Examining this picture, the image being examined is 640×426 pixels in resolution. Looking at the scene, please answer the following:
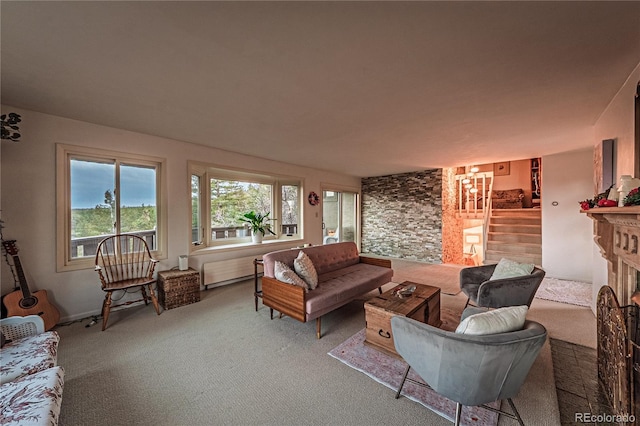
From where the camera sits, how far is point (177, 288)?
11.0ft

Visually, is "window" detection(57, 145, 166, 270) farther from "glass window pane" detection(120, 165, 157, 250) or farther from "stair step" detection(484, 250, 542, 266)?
"stair step" detection(484, 250, 542, 266)

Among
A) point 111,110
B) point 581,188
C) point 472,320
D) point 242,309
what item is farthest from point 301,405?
point 581,188

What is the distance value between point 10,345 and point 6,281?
150cm

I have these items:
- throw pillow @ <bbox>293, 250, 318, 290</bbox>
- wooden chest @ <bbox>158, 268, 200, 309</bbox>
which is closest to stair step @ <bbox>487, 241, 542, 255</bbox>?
throw pillow @ <bbox>293, 250, 318, 290</bbox>

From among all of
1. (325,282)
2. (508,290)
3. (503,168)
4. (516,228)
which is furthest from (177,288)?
(503,168)

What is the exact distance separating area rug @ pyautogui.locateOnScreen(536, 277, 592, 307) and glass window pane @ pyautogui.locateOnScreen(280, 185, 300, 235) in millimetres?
4678

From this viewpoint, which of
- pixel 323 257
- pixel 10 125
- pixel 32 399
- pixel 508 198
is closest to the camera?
pixel 32 399

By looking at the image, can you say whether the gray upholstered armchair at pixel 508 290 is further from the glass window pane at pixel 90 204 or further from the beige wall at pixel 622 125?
the glass window pane at pixel 90 204

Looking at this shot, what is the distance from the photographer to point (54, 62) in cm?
174

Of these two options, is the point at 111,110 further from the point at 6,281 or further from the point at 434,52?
the point at 434,52

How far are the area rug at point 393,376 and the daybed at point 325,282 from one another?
15.9 inches

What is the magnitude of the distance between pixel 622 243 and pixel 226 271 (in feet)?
15.3

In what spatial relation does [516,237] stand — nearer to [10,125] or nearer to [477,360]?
[477,360]

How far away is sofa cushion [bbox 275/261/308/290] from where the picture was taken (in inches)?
106
